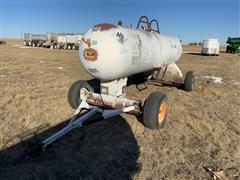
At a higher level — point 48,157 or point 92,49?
point 92,49

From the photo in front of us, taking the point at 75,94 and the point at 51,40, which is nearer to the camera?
the point at 75,94

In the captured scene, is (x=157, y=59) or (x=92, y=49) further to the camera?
(x=157, y=59)

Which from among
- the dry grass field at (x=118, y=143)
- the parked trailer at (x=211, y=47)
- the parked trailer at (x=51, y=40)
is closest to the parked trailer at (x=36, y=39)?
the parked trailer at (x=51, y=40)

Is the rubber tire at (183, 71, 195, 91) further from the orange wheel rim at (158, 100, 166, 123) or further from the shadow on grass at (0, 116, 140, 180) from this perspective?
the shadow on grass at (0, 116, 140, 180)

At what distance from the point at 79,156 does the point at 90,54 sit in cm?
221

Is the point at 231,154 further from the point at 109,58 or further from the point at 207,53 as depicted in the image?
the point at 207,53

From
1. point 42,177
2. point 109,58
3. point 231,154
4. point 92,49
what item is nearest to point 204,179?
point 231,154

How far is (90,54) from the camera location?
5.44m

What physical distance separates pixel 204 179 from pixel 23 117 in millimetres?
4564

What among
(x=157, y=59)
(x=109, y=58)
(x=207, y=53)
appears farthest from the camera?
(x=207, y=53)

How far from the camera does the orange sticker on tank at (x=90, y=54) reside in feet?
17.6

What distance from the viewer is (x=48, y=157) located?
4.54m

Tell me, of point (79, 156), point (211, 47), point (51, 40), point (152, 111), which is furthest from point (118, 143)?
point (51, 40)

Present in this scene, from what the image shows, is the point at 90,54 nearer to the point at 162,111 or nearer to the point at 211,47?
the point at 162,111
